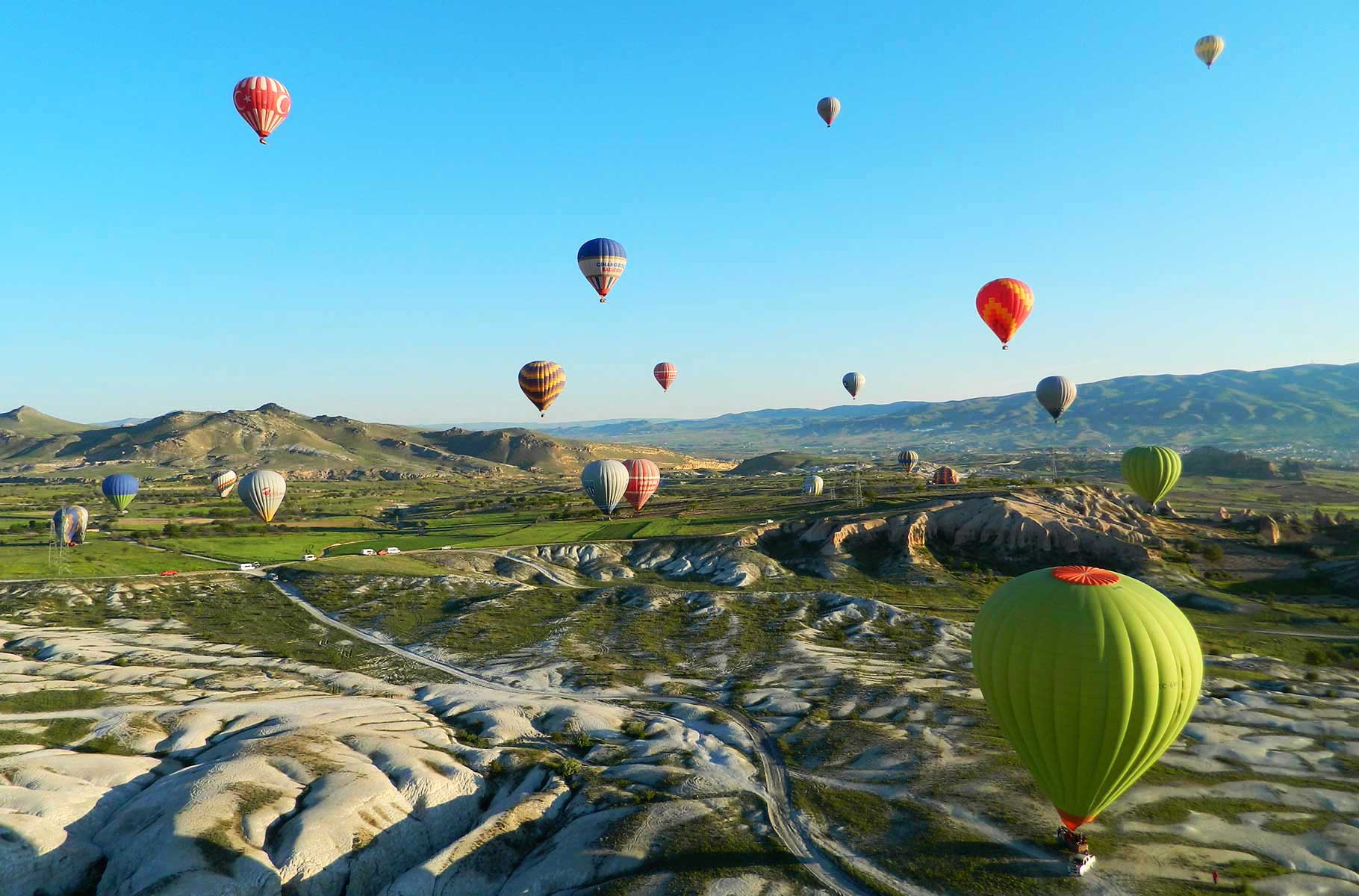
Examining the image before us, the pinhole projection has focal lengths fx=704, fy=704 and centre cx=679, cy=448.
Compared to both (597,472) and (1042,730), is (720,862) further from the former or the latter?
(597,472)

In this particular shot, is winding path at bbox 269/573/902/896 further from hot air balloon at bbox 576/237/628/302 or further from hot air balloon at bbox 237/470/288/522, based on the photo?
hot air balloon at bbox 576/237/628/302

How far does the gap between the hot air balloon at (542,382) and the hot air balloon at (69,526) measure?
70.6 m

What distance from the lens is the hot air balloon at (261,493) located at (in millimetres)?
96188

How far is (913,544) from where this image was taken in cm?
10212

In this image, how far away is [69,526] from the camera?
344 ft

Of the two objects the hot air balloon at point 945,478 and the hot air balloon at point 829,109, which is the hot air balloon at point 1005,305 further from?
A: the hot air balloon at point 945,478

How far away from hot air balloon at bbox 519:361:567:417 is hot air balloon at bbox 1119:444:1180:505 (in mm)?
69025

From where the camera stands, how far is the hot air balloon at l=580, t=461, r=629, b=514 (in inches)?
3413

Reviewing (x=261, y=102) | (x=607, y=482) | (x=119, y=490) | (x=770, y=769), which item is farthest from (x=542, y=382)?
(x=119, y=490)

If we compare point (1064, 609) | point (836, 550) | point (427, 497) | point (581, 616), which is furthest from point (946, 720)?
point (427, 497)

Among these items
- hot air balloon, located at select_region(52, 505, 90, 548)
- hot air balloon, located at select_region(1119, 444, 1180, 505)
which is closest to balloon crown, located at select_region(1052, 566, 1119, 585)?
hot air balloon, located at select_region(1119, 444, 1180, 505)

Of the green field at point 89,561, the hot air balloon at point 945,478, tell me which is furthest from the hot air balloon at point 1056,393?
the green field at point 89,561

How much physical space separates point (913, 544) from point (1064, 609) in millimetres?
79420

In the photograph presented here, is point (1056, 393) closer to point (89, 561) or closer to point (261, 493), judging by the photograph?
point (261, 493)
